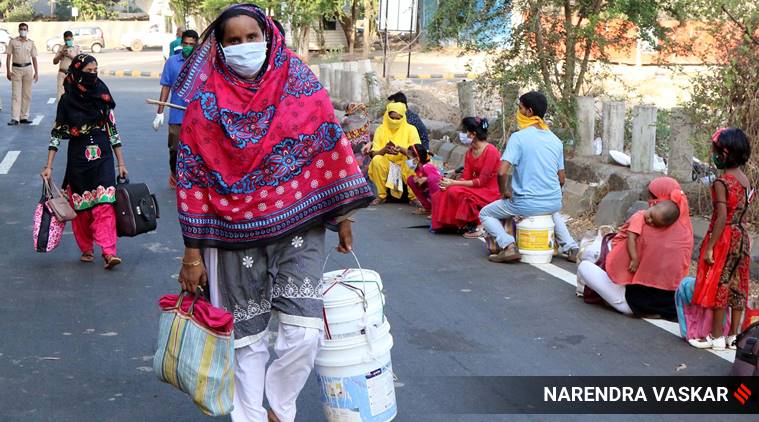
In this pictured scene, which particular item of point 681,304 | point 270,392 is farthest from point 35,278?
point 681,304

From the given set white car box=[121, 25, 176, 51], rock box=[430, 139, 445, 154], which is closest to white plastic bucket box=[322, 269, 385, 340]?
rock box=[430, 139, 445, 154]

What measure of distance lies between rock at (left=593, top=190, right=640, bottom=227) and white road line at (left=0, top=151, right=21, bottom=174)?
26.3ft

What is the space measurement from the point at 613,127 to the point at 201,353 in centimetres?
718

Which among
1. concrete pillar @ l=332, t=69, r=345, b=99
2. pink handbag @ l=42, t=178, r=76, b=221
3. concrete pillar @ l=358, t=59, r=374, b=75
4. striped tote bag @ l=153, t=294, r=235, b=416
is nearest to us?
striped tote bag @ l=153, t=294, r=235, b=416

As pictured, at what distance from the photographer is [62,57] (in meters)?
17.0

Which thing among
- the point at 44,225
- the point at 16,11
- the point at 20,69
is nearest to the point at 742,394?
the point at 44,225

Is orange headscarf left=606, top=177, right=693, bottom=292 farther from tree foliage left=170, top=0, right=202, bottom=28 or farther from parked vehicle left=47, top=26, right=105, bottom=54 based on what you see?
parked vehicle left=47, top=26, right=105, bottom=54

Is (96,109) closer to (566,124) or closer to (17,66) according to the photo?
(566,124)

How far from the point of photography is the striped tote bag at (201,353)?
3.78 meters

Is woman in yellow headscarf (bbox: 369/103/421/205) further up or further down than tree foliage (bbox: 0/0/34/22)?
further down

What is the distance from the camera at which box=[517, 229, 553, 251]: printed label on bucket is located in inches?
312

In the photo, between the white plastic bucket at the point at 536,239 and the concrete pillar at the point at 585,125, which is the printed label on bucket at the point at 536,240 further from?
the concrete pillar at the point at 585,125

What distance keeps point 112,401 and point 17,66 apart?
15647 millimetres

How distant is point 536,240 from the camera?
794cm
